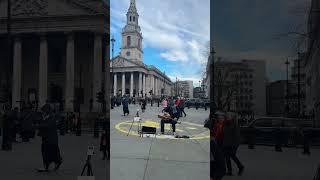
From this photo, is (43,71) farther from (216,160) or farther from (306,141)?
(306,141)

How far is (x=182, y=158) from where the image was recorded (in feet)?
8.70

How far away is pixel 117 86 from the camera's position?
267 centimetres

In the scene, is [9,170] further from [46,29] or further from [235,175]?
[235,175]

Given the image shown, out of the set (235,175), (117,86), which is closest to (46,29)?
(117,86)

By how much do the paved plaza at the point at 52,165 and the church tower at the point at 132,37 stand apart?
897 mm

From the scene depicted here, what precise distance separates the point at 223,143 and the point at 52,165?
1882 millimetres

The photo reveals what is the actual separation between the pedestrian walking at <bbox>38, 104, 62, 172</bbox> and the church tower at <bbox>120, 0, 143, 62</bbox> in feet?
3.38

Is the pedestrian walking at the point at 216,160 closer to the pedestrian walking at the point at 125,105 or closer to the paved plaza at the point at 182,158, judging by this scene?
the paved plaza at the point at 182,158

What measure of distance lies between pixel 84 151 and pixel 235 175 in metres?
1.39

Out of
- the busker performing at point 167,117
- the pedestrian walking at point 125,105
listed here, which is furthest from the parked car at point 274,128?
the pedestrian walking at point 125,105

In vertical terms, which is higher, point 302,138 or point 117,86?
point 117,86

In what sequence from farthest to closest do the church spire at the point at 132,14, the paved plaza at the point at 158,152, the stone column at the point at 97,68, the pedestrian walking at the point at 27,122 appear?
the pedestrian walking at the point at 27,122, the stone column at the point at 97,68, the paved plaza at the point at 158,152, the church spire at the point at 132,14

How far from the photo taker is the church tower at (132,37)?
7.99 feet

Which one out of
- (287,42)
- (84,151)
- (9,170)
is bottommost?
(9,170)
